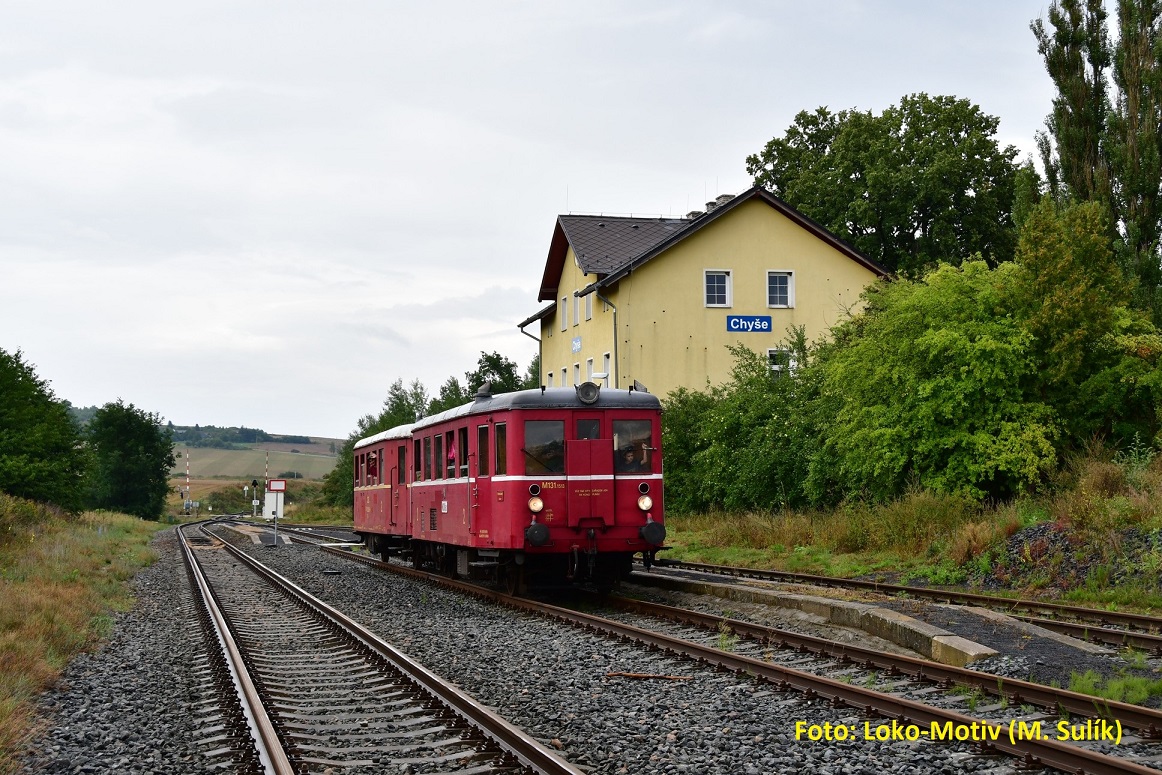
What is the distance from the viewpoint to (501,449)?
14.8m

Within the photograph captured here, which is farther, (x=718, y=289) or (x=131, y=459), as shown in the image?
(x=131, y=459)

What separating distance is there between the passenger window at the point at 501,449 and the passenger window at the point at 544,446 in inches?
11.6

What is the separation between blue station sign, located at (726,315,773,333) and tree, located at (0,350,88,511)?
79.8ft

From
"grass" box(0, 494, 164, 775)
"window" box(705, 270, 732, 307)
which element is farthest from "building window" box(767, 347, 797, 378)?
"grass" box(0, 494, 164, 775)

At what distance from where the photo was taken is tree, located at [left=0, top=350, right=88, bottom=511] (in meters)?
39.2

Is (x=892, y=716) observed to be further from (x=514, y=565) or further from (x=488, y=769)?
(x=514, y=565)

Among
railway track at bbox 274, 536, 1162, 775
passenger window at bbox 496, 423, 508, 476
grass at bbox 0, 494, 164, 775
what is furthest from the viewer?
passenger window at bbox 496, 423, 508, 476

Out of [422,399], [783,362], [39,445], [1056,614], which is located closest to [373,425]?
[422,399]

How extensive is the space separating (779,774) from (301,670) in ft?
18.0

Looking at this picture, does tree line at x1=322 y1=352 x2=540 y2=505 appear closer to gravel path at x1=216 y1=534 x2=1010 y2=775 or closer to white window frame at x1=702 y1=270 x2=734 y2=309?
white window frame at x1=702 y1=270 x2=734 y2=309

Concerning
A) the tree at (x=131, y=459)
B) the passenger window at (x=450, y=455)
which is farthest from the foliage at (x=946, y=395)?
the tree at (x=131, y=459)

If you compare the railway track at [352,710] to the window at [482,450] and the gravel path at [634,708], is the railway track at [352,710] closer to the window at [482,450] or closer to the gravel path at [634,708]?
the gravel path at [634,708]

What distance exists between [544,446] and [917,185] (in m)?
31.4

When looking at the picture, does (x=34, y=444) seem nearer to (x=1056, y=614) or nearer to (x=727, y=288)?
(x=727, y=288)
